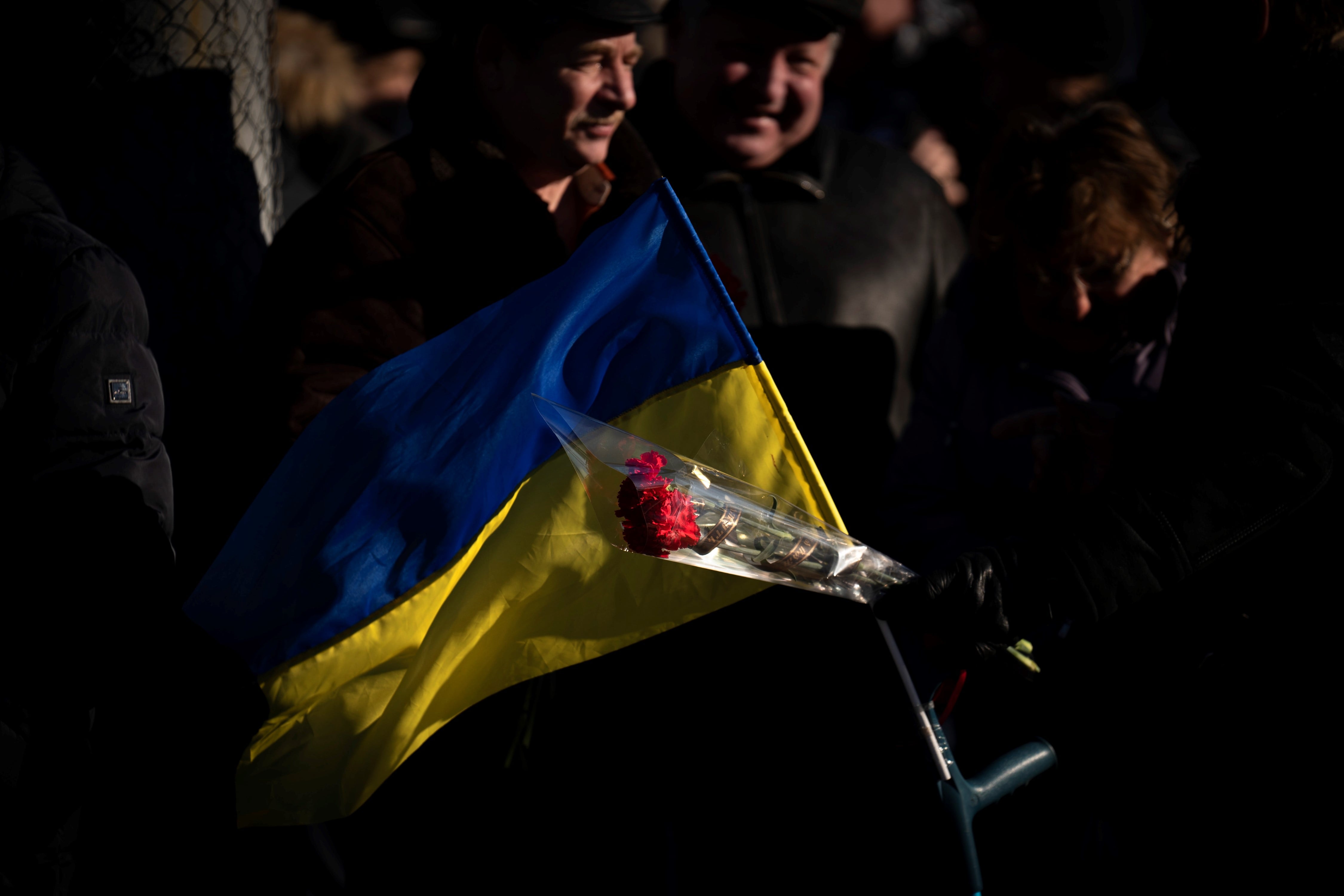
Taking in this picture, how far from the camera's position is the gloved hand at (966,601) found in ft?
5.48

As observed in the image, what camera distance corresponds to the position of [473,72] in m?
2.51

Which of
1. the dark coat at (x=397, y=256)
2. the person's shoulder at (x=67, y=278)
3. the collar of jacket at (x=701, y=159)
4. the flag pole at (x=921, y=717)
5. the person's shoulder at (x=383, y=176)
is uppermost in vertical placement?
the person's shoulder at (x=67, y=278)

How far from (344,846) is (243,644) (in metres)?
1.10

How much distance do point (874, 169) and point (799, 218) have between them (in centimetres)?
35

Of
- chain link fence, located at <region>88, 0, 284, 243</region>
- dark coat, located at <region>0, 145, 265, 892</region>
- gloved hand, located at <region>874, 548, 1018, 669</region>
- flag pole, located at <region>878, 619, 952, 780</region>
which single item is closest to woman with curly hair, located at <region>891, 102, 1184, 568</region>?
flag pole, located at <region>878, 619, 952, 780</region>

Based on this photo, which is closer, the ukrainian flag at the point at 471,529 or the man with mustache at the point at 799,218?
the ukrainian flag at the point at 471,529

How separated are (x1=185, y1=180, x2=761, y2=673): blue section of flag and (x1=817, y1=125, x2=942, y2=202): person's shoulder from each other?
153 centimetres

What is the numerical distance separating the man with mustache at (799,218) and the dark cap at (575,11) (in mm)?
576

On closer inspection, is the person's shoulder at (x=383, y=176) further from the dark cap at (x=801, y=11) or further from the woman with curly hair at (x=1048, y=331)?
the woman with curly hair at (x=1048, y=331)

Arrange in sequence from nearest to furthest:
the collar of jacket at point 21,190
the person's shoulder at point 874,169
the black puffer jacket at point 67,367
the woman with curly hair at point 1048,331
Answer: the black puffer jacket at point 67,367 < the collar of jacket at point 21,190 < the woman with curly hair at point 1048,331 < the person's shoulder at point 874,169

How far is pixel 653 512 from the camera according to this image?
1.56 meters

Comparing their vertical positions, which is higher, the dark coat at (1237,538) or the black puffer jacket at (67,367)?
the black puffer jacket at (67,367)

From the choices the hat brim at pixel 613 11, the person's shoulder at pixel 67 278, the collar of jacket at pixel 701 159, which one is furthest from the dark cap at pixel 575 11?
the person's shoulder at pixel 67 278

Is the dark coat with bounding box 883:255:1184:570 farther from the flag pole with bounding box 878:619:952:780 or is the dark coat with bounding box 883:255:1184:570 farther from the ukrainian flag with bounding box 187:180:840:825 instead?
the ukrainian flag with bounding box 187:180:840:825
